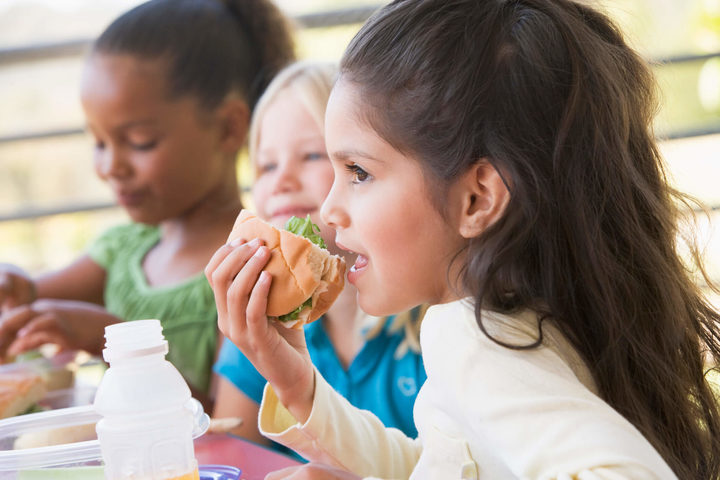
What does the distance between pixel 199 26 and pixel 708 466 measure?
1660mm

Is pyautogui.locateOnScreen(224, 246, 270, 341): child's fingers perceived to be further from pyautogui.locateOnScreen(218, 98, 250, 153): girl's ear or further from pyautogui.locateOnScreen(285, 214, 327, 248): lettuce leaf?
pyautogui.locateOnScreen(218, 98, 250, 153): girl's ear

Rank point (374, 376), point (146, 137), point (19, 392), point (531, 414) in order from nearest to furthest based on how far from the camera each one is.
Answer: point (531, 414) → point (19, 392) → point (374, 376) → point (146, 137)

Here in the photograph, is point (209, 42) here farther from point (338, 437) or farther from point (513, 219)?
point (513, 219)

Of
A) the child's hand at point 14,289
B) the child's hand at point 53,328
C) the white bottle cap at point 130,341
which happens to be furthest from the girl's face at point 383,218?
the child's hand at point 14,289

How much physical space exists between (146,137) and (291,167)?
541 millimetres

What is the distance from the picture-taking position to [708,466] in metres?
0.97

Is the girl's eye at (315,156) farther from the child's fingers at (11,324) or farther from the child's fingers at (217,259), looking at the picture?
the child's fingers at (11,324)

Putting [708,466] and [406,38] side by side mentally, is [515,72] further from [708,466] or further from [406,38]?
[708,466]

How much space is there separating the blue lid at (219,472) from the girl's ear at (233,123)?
4.19 ft

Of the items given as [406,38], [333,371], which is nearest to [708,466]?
[406,38]

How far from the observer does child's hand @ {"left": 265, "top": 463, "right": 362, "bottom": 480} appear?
99cm

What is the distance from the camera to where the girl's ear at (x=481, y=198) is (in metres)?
0.91

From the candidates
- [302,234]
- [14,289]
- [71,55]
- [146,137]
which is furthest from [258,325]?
[71,55]

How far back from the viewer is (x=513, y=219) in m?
0.89
